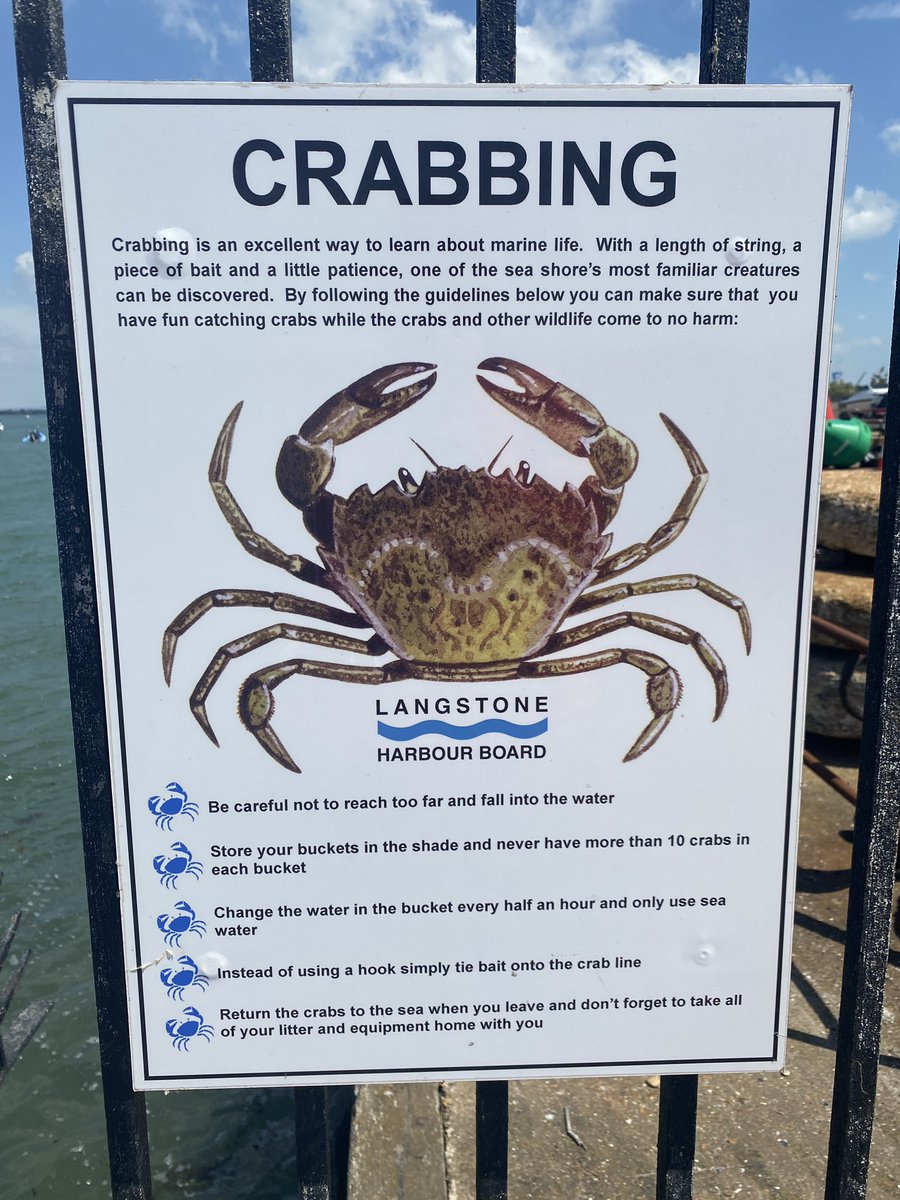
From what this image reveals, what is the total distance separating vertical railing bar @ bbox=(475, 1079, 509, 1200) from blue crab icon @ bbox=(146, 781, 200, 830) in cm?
76

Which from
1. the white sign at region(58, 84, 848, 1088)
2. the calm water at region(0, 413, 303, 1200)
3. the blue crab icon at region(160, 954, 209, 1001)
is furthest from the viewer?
the calm water at region(0, 413, 303, 1200)

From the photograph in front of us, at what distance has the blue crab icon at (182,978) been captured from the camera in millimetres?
1552

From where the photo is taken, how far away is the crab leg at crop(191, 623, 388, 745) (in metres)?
1.44

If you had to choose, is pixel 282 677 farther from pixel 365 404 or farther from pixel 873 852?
pixel 873 852

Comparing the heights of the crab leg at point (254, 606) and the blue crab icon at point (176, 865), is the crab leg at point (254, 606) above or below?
above

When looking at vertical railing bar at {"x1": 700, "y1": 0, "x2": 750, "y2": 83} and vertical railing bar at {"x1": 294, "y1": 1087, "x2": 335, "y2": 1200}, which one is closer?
vertical railing bar at {"x1": 700, "y1": 0, "x2": 750, "y2": 83}

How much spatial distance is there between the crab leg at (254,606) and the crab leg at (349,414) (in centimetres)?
21

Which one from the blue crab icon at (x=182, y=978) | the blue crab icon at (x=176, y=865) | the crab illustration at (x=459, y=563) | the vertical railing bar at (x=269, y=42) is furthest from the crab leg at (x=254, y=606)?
the vertical railing bar at (x=269, y=42)

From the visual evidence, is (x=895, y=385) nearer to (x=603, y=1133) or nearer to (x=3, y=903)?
(x=603, y=1133)

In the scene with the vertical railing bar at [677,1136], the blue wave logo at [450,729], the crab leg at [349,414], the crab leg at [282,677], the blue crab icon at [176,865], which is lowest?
the vertical railing bar at [677,1136]

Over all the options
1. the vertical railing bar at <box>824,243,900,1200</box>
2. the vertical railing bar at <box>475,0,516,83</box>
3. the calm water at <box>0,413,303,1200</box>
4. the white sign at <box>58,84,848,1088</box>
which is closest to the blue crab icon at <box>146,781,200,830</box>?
the white sign at <box>58,84,848,1088</box>

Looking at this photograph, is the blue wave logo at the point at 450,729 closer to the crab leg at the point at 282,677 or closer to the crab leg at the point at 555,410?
the crab leg at the point at 282,677

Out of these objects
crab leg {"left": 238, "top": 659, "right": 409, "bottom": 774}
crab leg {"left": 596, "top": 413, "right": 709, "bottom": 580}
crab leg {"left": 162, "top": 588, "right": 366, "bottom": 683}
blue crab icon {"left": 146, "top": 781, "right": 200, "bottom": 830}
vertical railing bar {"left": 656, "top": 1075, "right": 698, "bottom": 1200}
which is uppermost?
crab leg {"left": 596, "top": 413, "right": 709, "bottom": 580}

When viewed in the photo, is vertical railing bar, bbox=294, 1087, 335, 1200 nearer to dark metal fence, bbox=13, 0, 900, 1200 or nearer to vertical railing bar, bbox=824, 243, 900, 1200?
dark metal fence, bbox=13, 0, 900, 1200
